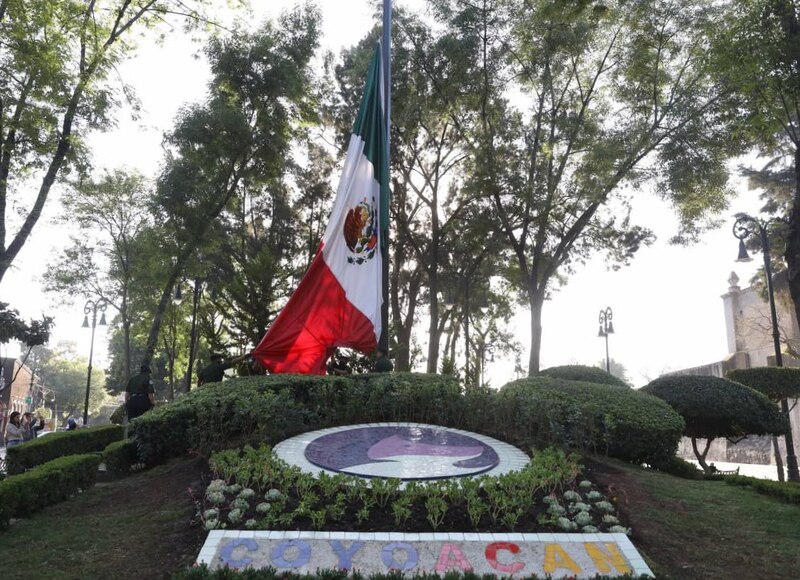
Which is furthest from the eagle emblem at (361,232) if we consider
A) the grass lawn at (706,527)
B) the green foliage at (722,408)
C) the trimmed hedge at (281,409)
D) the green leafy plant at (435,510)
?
the green foliage at (722,408)

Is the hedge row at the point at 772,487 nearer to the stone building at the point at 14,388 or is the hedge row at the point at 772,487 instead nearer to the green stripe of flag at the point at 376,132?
the green stripe of flag at the point at 376,132

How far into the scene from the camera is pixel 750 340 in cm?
3084

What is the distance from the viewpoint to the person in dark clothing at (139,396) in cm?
979

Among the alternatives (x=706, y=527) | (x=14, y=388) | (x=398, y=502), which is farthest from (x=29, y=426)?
(x=14, y=388)

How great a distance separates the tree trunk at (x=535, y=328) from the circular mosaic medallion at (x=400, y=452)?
833 centimetres

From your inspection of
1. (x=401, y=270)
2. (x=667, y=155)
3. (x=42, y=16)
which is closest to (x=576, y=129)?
(x=667, y=155)

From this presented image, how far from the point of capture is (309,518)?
17.4ft

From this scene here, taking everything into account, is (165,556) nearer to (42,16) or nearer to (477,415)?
(477,415)

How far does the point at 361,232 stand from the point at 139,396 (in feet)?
14.7

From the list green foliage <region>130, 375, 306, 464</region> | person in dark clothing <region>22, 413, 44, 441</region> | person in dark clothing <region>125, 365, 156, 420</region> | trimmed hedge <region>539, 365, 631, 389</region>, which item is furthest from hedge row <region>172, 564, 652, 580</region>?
person in dark clothing <region>22, 413, 44, 441</region>

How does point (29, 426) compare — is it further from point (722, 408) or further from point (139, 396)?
point (722, 408)

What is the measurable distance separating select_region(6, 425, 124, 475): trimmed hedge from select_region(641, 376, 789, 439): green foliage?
34.3 feet

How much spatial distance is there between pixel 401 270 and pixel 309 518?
790 inches

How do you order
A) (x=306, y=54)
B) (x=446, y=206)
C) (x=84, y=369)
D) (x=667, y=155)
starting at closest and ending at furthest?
1. (x=667, y=155)
2. (x=306, y=54)
3. (x=446, y=206)
4. (x=84, y=369)
